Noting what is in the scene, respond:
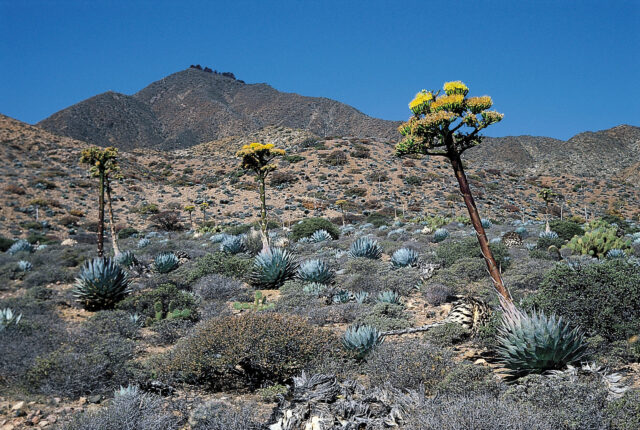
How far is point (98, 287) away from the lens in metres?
8.75

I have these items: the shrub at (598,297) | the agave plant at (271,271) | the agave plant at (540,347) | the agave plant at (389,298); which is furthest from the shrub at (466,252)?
the agave plant at (540,347)

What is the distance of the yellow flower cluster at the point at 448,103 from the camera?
15.6 feet

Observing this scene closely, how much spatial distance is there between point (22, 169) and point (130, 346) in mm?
43076

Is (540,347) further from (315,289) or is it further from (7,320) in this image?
(7,320)

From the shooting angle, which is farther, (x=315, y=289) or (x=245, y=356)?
(x=315, y=289)

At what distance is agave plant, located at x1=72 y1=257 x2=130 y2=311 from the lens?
8.77 meters

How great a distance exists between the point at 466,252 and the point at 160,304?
7.55m

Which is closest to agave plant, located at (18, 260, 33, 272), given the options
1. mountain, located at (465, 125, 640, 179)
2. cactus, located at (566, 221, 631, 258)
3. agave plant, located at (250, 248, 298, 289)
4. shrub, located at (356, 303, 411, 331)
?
agave plant, located at (250, 248, 298, 289)

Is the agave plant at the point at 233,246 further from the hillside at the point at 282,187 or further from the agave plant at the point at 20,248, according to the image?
the hillside at the point at 282,187

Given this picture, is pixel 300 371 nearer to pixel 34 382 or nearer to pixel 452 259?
pixel 34 382

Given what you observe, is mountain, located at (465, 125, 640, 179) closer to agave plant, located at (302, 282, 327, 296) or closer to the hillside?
the hillside

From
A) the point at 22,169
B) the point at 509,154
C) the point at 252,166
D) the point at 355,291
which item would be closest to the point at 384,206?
the point at 252,166

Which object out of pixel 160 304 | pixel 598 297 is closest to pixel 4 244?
pixel 160 304

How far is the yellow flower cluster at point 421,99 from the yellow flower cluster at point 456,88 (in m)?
0.23
